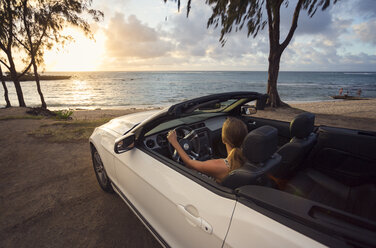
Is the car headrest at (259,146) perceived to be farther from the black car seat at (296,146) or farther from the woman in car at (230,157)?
the black car seat at (296,146)

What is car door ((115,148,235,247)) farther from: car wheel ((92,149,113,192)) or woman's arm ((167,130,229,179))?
car wheel ((92,149,113,192))

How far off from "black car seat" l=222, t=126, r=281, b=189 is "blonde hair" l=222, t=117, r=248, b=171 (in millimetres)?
208

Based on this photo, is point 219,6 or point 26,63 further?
point 26,63

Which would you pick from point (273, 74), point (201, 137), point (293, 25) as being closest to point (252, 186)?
point (201, 137)

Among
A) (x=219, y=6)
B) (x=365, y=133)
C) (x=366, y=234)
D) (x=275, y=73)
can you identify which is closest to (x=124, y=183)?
(x=366, y=234)

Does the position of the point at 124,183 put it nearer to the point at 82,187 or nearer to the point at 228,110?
the point at 82,187

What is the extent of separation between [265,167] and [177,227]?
86 centimetres

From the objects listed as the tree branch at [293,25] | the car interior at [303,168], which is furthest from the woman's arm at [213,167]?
the tree branch at [293,25]

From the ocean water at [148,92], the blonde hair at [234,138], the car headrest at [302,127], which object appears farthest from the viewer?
the ocean water at [148,92]

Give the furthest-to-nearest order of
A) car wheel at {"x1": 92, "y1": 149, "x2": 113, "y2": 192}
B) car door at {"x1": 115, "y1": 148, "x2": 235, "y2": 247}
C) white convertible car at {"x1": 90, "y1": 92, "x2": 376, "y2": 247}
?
car wheel at {"x1": 92, "y1": 149, "x2": 113, "y2": 192} → car door at {"x1": 115, "y1": 148, "x2": 235, "y2": 247} → white convertible car at {"x1": 90, "y1": 92, "x2": 376, "y2": 247}

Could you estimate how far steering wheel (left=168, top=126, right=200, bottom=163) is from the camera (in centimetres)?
235

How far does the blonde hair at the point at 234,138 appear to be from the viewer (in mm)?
1575

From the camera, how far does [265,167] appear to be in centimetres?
134

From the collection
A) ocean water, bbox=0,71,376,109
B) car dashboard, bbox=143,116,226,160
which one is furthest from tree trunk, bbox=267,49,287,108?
ocean water, bbox=0,71,376,109
